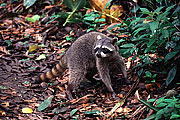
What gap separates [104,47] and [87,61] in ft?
2.44

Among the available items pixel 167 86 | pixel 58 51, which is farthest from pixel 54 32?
pixel 167 86

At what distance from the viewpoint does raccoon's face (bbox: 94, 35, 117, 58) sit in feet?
18.4

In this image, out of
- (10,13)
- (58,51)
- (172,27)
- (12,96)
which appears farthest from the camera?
(10,13)

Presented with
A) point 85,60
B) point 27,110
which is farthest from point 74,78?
point 27,110

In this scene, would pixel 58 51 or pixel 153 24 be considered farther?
A: pixel 58 51

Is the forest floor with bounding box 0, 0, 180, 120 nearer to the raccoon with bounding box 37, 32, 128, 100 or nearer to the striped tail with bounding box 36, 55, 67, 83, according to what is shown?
the striped tail with bounding box 36, 55, 67, 83

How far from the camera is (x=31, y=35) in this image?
341 inches

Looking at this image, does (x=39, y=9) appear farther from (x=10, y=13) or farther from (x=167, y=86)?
(x=167, y=86)

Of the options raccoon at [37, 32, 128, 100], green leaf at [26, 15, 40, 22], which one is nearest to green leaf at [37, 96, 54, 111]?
raccoon at [37, 32, 128, 100]

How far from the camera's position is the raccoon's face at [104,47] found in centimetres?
562

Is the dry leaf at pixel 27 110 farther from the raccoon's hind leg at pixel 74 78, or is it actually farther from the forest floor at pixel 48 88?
the raccoon's hind leg at pixel 74 78

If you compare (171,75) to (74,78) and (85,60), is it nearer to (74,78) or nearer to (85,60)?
(85,60)

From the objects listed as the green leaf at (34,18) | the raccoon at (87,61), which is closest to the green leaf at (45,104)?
the raccoon at (87,61)

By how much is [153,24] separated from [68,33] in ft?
15.9
